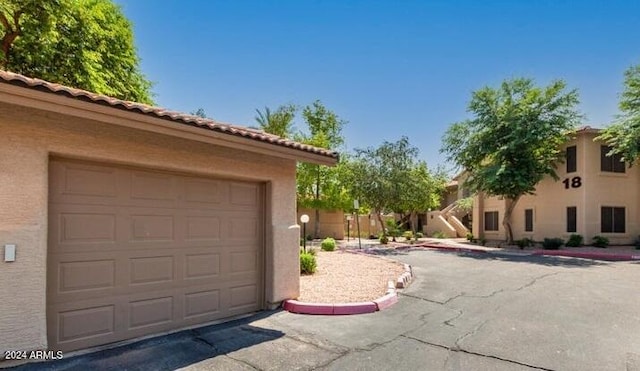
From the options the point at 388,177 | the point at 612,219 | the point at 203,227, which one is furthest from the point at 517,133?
the point at 203,227

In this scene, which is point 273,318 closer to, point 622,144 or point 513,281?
point 513,281

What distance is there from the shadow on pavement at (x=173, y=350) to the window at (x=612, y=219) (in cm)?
2272

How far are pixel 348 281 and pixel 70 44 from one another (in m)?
12.6

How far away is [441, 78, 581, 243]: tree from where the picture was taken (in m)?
21.1

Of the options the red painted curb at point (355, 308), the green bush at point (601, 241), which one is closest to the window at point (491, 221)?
the green bush at point (601, 241)

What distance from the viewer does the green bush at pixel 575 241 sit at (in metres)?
21.2

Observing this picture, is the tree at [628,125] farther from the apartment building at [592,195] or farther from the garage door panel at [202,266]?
the garage door panel at [202,266]

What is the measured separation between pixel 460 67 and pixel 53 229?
16.7 m

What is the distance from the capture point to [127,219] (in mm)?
5660

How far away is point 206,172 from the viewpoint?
6.52m

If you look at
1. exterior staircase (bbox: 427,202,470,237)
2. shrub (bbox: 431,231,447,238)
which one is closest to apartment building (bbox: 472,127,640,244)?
exterior staircase (bbox: 427,202,470,237)

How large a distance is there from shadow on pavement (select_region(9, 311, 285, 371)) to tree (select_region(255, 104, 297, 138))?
93.5 ft

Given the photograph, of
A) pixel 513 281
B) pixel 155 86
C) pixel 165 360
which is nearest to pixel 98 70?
pixel 155 86

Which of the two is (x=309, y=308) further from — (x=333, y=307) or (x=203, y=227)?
(x=203, y=227)
